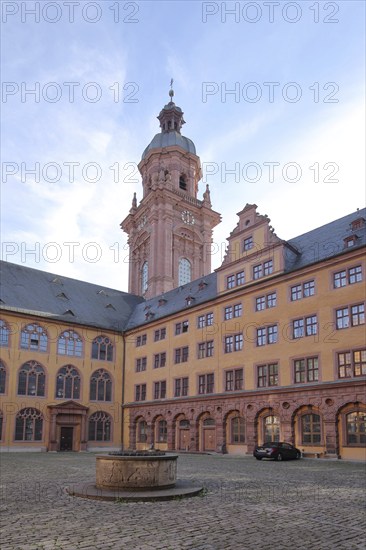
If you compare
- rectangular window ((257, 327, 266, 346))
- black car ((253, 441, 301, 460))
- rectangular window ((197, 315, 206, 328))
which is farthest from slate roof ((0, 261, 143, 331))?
black car ((253, 441, 301, 460))

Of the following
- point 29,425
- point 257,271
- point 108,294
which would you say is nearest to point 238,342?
point 257,271

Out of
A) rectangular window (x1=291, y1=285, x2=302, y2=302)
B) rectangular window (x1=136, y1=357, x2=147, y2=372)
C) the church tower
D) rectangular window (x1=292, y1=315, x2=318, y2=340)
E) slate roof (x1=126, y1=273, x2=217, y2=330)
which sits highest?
Result: the church tower

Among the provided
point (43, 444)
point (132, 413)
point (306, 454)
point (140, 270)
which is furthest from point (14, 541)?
point (140, 270)

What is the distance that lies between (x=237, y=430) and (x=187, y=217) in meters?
40.7

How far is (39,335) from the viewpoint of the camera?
155 feet

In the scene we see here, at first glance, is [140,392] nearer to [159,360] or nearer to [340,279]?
[159,360]

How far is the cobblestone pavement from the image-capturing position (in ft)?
28.0

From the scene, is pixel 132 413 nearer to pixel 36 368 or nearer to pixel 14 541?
pixel 36 368

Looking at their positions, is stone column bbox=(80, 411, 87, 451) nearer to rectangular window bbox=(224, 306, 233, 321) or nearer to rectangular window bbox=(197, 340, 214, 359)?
rectangular window bbox=(197, 340, 214, 359)

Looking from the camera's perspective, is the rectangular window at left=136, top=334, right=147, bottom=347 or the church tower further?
the church tower

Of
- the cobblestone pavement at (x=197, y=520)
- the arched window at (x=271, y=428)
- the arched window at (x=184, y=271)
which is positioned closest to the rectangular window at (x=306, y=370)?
the arched window at (x=271, y=428)

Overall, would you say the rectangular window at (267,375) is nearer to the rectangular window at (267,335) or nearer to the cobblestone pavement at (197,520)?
the rectangular window at (267,335)

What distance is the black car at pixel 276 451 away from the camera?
29.8m

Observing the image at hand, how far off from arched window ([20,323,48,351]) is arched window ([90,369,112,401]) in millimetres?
6071
